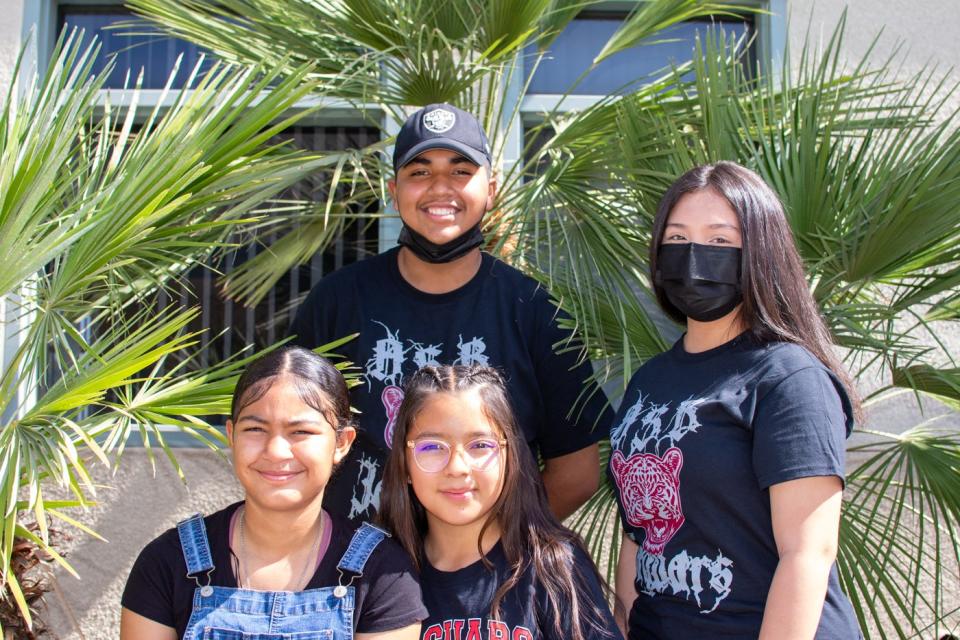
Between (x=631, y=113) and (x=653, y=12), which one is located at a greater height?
(x=653, y=12)

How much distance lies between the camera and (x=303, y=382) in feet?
7.22

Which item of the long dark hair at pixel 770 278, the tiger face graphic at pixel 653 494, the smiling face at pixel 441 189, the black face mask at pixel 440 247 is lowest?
the tiger face graphic at pixel 653 494

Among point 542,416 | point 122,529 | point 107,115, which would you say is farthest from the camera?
point 122,529

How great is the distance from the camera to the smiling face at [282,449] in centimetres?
212

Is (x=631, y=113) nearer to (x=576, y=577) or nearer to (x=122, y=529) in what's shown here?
(x=576, y=577)

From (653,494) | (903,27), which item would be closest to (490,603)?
(653,494)

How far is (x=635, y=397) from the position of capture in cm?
219

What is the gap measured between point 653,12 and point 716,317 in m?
1.88

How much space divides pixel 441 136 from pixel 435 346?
0.54 metres

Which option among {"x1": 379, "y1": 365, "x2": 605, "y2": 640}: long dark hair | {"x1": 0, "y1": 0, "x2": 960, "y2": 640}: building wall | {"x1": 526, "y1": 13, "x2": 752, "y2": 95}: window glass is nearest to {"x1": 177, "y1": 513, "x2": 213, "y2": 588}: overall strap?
{"x1": 379, "y1": 365, "x2": 605, "y2": 640}: long dark hair

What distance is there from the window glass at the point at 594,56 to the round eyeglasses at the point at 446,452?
8.90ft

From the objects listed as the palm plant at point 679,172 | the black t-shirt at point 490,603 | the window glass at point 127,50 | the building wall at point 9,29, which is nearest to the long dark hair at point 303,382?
the black t-shirt at point 490,603

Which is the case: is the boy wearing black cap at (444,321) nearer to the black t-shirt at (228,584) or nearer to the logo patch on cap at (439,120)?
the logo patch on cap at (439,120)

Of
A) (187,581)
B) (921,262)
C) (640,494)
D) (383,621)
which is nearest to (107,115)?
(187,581)
